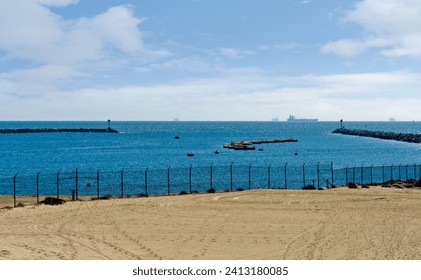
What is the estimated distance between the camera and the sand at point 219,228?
22438mm

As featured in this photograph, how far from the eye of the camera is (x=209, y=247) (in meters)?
23.7

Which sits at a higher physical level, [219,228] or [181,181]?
[219,228]

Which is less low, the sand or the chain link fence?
the sand

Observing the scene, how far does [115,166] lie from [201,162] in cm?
1748

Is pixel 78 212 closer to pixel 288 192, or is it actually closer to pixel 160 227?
pixel 160 227

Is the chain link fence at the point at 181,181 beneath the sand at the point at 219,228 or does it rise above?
beneath

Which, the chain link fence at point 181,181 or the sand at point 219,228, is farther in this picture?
the chain link fence at point 181,181

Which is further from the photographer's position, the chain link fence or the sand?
the chain link fence

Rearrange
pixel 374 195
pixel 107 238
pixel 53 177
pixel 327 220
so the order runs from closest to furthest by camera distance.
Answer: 1. pixel 107 238
2. pixel 327 220
3. pixel 374 195
4. pixel 53 177

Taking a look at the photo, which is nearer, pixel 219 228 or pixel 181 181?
pixel 219 228

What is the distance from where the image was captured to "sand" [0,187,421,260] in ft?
73.6

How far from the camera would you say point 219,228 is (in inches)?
1131
